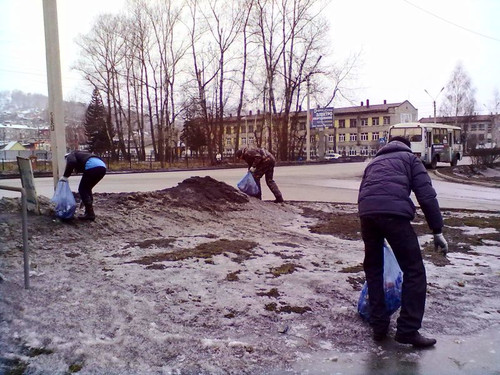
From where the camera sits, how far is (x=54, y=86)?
718 cm

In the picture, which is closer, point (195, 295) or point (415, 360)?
point (415, 360)

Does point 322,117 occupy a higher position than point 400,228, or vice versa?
point 322,117

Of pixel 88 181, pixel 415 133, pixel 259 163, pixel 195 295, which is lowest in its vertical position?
pixel 195 295

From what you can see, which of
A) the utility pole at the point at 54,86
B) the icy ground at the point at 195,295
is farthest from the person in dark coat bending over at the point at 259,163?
the utility pole at the point at 54,86

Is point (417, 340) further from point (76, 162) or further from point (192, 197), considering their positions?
point (192, 197)

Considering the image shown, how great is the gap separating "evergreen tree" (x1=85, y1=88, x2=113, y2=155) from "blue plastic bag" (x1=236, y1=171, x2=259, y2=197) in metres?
40.0

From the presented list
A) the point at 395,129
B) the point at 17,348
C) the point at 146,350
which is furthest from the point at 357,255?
the point at 395,129

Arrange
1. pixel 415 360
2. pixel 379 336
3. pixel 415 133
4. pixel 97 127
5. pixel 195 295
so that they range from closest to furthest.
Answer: pixel 415 360
pixel 379 336
pixel 195 295
pixel 415 133
pixel 97 127

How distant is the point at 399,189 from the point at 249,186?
24.2ft

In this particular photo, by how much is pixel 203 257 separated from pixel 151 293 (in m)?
1.39

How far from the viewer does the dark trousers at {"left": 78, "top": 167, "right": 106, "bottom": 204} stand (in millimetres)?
6715

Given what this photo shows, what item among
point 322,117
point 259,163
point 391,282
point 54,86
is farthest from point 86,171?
point 322,117

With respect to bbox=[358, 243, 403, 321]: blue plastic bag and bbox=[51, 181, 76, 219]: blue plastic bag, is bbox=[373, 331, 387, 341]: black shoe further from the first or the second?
bbox=[51, 181, 76, 219]: blue plastic bag

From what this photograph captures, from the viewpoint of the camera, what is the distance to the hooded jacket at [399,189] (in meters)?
3.45
